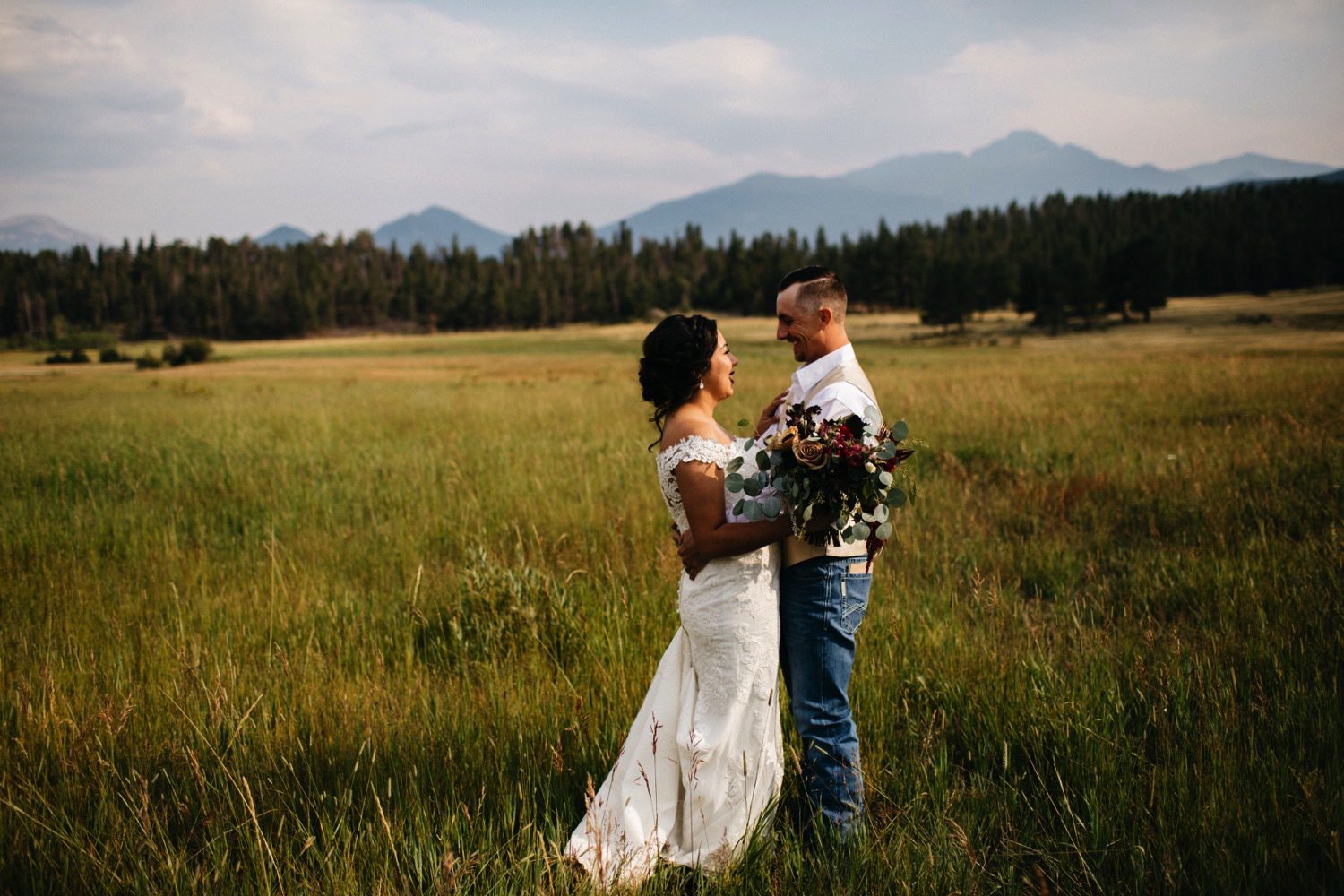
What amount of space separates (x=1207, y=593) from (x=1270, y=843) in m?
2.93

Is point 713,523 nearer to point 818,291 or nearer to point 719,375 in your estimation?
point 719,375

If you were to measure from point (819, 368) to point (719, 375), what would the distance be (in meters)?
0.40

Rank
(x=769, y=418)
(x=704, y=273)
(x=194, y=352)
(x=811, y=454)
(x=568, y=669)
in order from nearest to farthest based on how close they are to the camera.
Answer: (x=811, y=454), (x=769, y=418), (x=568, y=669), (x=194, y=352), (x=704, y=273)

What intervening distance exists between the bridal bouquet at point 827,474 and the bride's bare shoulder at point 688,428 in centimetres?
26

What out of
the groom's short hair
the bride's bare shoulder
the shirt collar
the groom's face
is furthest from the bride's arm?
the groom's short hair

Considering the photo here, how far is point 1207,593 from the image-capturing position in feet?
16.8

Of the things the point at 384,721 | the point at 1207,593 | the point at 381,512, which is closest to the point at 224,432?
the point at 381,512

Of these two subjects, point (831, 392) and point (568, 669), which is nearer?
point (831, 392)

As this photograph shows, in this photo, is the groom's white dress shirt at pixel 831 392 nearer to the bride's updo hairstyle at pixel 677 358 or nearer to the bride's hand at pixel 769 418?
the bride's hand at pixel 769 418

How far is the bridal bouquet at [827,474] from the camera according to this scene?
7.80ft

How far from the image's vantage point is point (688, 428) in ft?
9.21

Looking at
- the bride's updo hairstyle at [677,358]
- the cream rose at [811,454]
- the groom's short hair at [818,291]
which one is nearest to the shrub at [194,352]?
the bride's updo hairstyle at [677,358]

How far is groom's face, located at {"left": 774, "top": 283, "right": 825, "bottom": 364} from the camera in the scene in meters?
2.93

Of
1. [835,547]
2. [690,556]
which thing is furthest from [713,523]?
[835,547]
